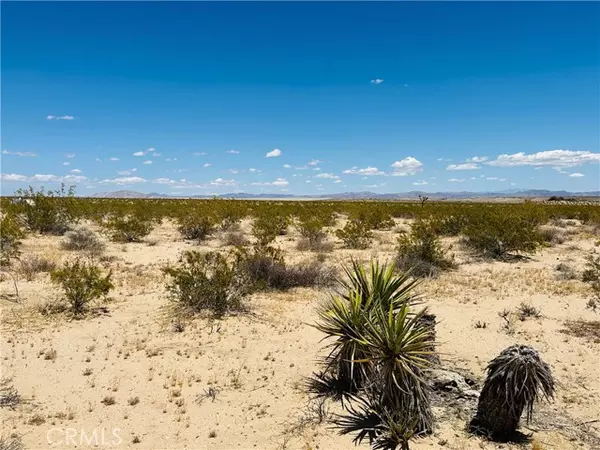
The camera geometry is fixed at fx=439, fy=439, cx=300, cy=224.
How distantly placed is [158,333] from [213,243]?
576 inches

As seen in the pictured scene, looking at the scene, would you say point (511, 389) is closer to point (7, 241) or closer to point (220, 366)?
point (220, 366)

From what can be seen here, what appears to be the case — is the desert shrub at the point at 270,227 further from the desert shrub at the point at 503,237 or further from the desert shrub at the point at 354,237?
the desert shrub at the point at 503,237

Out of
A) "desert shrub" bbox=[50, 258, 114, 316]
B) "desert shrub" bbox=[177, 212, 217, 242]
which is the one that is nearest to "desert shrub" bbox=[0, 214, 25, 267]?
"desert shrub" bbox=[50, 258, 114, 316]

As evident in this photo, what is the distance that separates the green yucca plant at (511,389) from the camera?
578 centimetres

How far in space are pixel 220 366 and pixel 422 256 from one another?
11444mm

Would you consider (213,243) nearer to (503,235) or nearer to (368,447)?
(503,235)

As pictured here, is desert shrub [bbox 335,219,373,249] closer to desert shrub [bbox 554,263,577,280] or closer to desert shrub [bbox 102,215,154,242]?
desert shrub [bbox 554,263,577,280]

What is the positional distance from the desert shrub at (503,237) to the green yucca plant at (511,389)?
49.1ft

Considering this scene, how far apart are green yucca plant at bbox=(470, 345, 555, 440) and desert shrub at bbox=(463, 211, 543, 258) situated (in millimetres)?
14951

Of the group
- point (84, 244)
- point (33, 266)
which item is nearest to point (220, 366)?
point (33, 266)

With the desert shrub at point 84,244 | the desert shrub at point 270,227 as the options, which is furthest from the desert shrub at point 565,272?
the desert shrub at point 84,244

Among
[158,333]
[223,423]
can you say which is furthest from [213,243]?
[223,423]

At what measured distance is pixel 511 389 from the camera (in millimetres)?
5844

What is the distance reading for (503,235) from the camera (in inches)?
781
